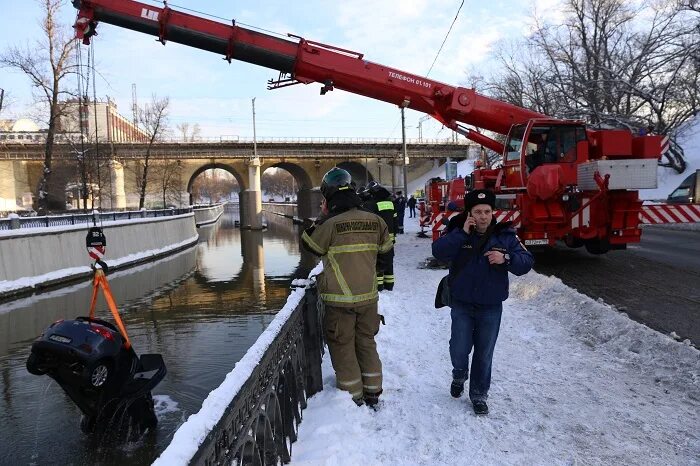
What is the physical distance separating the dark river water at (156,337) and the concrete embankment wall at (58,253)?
0.73 meters

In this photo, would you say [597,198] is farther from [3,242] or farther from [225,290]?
[3,242]

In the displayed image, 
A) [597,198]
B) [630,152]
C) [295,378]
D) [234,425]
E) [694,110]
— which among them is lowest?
[295,378]

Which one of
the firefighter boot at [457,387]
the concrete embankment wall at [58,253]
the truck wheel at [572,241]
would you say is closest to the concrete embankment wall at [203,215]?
the concrete embankment wall at [58,253]

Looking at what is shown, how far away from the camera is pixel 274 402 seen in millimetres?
2982

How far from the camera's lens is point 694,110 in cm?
2762

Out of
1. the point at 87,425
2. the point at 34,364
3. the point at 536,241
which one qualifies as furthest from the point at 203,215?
the point at 34,364

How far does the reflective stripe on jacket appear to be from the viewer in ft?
12.6

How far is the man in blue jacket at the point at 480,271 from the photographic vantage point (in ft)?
12.3

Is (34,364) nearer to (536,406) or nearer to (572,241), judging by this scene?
(536,406)

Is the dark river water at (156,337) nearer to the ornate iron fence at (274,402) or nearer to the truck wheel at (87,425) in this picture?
the truck wheel at (87,425)

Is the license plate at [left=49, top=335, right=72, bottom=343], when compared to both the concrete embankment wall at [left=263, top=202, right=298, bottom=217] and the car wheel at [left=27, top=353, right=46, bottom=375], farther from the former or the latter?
the concrete embankment wall at [left=263, top=202, right=298, bottom=217]

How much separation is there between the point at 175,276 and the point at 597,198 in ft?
41.7

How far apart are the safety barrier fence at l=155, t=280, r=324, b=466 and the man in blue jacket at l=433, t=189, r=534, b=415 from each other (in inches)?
49.4

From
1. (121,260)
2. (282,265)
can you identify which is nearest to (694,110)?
(282,265)
